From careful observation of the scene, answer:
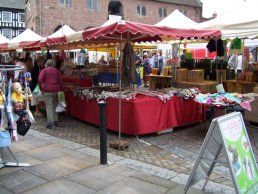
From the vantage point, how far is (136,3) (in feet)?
155

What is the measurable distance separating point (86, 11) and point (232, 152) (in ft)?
130

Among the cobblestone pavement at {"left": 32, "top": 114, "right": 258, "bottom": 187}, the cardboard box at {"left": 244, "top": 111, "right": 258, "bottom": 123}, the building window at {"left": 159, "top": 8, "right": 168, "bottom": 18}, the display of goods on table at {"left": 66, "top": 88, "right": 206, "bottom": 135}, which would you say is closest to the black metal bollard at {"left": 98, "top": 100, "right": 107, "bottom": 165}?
the cobblestone pavement at {"left": 32, "top": 114, "right": 258, "bottom": 187}

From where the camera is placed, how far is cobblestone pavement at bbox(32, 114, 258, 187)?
220 inches

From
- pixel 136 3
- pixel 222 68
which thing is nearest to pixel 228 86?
pixel 222 68

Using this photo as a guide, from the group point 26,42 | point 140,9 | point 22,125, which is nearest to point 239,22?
point 22,125

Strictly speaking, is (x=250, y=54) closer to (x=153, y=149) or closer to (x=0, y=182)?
(x=153, y=149)

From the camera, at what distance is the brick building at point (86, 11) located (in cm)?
3684

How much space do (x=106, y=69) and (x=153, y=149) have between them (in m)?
9.79

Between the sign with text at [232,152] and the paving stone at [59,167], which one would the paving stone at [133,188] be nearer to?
the sign with text at [232,152]

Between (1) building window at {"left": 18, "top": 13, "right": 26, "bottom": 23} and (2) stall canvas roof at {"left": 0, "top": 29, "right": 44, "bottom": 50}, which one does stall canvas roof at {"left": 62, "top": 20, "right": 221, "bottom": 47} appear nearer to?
(2) stall canvas roof at {"left": 0, "top": 29, "right": 44, "bottom": 50}

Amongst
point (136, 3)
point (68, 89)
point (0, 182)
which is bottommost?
point (0, 182)

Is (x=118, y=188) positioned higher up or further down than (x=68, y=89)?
further down

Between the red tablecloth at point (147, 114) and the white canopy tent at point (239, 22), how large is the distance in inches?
83.9

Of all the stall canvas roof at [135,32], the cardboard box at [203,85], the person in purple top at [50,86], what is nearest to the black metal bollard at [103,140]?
the stall canvas roof at [135,32]
